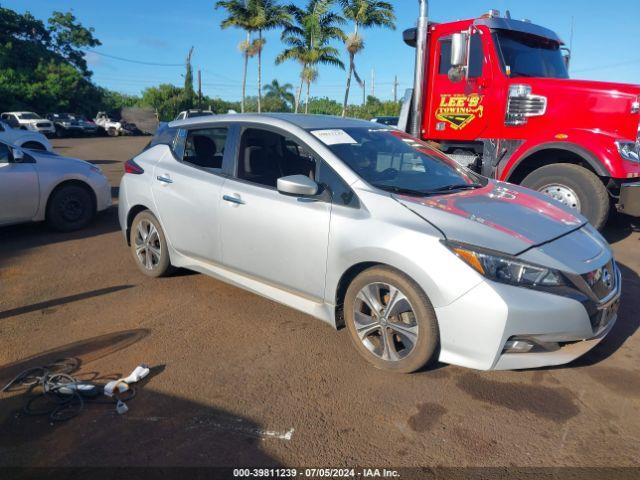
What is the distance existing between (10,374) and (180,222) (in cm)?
178

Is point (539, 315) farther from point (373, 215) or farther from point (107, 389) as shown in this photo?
point (107, 389)

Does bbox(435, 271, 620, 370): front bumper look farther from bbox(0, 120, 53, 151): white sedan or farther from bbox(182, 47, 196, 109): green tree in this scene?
bbox(182, 47, 196, 109): green tree

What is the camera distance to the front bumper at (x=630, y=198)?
226 inches

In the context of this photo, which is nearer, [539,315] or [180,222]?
[539,315]

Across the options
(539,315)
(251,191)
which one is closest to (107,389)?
(251,191)

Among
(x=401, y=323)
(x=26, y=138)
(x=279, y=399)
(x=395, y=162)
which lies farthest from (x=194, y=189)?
(x=26, y=138)

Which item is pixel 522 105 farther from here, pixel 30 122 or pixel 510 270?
pixel 30 122

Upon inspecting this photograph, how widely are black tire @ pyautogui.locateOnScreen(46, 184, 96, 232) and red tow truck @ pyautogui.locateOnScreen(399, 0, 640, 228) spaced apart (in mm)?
4841

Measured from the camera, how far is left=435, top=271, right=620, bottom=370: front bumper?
2789mm

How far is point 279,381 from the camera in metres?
3.24

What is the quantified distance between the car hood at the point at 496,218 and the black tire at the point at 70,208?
5.58m

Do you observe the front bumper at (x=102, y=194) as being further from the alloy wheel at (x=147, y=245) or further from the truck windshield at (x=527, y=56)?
the truck windshield at (x=527, y=56)

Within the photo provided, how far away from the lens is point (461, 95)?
23.2ft

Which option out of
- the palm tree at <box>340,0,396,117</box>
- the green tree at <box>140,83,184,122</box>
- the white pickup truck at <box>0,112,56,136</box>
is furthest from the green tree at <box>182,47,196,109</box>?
the palm tree at <box>340,0,396,117</box>
